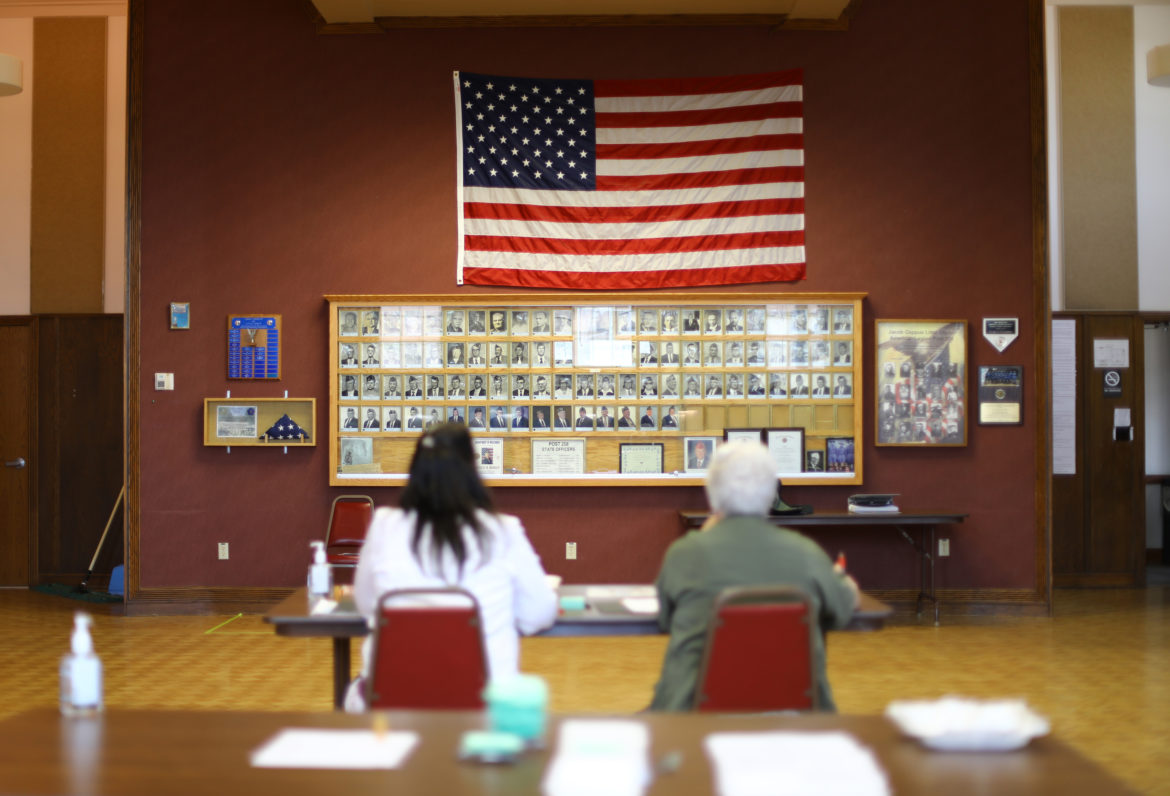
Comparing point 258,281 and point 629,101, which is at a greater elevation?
point 629,101

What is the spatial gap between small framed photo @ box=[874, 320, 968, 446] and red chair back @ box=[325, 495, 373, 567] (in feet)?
11.9

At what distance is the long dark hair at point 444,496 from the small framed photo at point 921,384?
17.2ft

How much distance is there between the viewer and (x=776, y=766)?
182 centimetres

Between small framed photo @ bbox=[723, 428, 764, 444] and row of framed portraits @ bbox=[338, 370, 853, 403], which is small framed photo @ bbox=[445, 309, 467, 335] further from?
small framed photo @ bbox=[723, 428, 764, 444]

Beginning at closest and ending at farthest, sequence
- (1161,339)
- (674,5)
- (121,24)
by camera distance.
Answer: (674,5), (121,24), (1161,339)

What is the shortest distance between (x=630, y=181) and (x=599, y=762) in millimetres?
6312

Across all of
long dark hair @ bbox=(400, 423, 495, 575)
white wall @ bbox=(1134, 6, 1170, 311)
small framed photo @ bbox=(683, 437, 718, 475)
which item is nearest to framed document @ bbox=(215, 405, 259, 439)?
small framed photo @ bbox=(683, 437, 718, 475)

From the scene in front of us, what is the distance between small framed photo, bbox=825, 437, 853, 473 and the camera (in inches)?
302

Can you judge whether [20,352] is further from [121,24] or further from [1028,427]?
[1028,427]

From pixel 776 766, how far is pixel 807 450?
602 cm

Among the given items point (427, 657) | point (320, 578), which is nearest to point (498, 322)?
point (320, 578)

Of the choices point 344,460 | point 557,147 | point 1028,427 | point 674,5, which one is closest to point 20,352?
point 344,460

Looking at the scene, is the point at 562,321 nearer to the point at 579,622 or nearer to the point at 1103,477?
the point at 579,622

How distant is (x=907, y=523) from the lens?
7234mm
